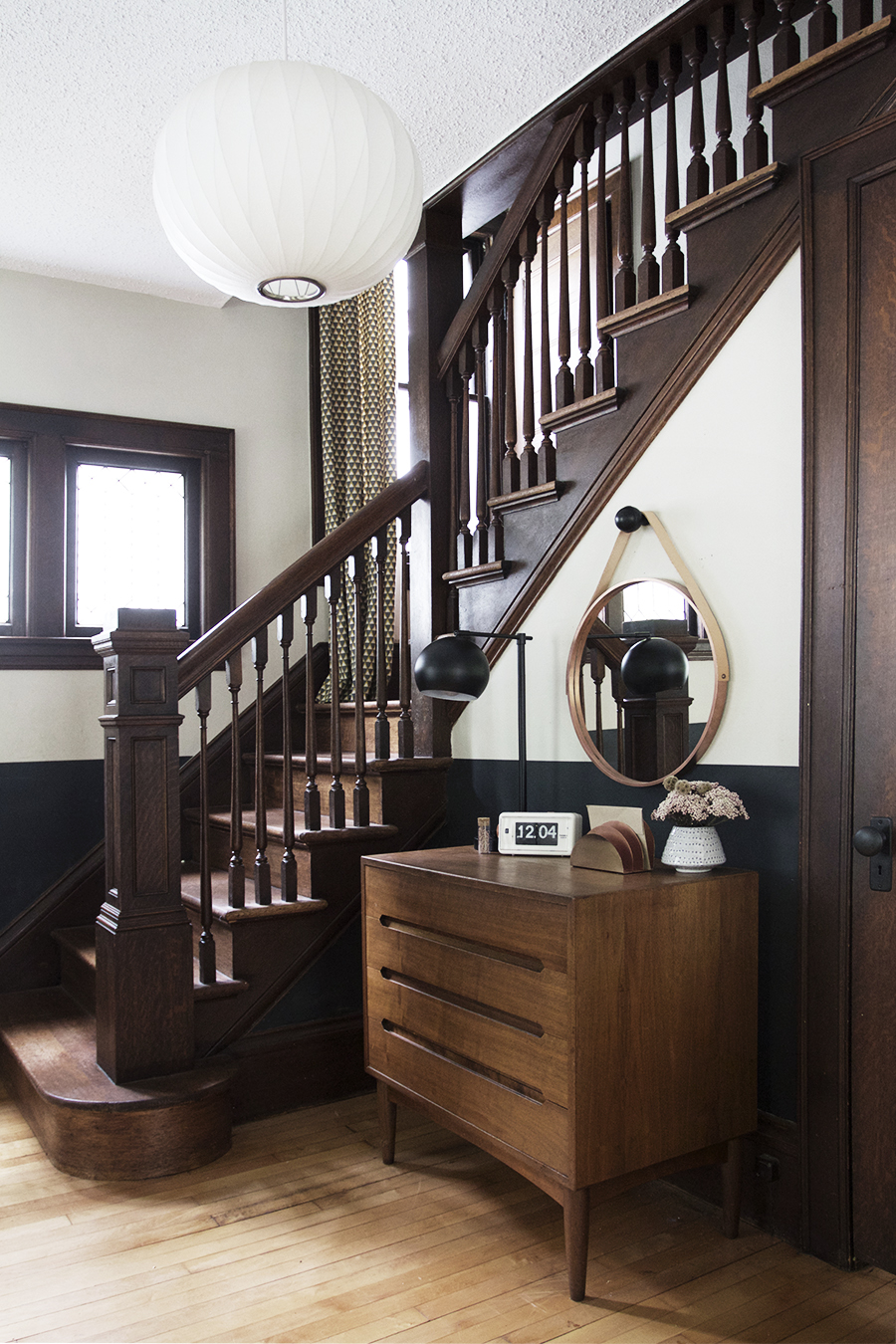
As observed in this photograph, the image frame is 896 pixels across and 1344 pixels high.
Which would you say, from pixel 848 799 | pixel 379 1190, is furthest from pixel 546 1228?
pixel 848 799

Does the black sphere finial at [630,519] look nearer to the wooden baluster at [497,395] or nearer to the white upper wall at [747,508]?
the white upper wall at [747,508]

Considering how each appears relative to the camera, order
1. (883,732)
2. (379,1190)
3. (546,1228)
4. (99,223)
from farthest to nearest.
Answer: (99,223), (379,1190), (546,1228), (883,732)

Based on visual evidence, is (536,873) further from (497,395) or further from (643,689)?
(497,395)

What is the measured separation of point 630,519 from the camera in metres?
2.82

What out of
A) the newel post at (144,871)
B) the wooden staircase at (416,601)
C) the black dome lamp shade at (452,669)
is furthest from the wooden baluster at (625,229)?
the newel post at (144,871)

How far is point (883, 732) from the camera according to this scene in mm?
2236

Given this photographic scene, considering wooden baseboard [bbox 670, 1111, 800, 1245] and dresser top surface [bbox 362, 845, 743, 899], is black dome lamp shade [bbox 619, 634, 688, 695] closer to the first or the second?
dresser top surface [bbox 362, 845, 743, 899]

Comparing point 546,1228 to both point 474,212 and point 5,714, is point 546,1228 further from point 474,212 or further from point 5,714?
point 474,212

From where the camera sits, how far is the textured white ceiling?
268cm

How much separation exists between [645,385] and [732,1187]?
2069 mm

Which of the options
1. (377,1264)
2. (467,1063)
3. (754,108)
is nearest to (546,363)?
(754,108)

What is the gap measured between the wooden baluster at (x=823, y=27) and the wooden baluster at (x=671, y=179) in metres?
0.44

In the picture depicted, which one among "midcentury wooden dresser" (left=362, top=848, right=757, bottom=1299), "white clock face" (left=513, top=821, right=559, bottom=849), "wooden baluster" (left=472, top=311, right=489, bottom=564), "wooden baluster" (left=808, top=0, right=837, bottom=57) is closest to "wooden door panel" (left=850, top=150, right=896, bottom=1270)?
"midcentury wooden dresser" (left=362, top=848, right=757, bottom=1299)

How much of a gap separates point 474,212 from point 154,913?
271cm
